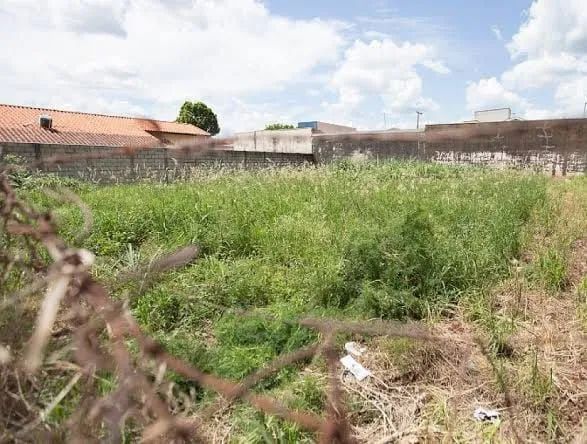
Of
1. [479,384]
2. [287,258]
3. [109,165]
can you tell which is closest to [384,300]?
[479,384]

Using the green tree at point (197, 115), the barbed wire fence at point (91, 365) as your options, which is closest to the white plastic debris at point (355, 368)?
the barbed wire fence at point (91, 365)

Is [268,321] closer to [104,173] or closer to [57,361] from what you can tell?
[57,361]

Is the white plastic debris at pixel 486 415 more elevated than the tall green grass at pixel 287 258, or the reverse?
the tall green grass at pixel 287 258

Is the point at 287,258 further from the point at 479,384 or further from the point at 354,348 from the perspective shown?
the point at 479,384

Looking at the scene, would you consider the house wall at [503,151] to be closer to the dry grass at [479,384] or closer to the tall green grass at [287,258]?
the tall green grass at [287,258]

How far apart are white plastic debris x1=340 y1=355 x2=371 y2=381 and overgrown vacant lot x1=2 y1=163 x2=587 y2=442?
0.15 ft

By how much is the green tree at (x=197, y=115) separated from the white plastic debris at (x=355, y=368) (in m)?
40.1

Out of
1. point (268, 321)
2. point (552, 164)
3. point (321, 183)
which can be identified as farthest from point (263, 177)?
point (552, 164)

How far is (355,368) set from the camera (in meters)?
2.28

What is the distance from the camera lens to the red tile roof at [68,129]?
19375 mm

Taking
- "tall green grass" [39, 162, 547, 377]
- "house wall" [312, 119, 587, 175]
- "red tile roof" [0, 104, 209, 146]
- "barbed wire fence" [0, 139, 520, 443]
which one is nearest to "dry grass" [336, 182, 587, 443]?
"tall green grass" [39, 162, 547, 377]

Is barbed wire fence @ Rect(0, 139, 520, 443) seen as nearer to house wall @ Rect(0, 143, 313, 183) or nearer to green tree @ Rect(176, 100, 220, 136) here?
house wall @ Rect(0, 143, 313, 183)

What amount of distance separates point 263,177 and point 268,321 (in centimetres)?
674

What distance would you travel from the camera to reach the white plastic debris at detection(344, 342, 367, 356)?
2459mm
